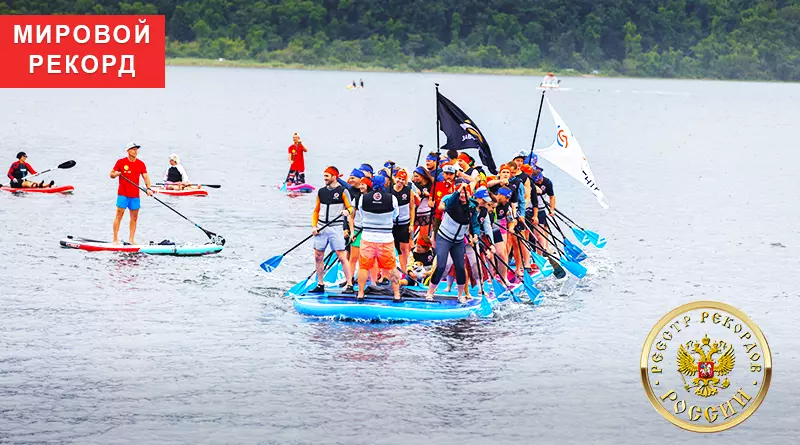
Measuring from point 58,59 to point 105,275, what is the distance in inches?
6724

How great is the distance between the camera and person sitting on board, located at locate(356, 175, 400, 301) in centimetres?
2214

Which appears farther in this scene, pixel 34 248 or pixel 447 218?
pixel 34 248

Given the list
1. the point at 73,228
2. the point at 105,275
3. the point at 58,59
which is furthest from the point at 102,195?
the point at 58,59

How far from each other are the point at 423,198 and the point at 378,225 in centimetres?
247

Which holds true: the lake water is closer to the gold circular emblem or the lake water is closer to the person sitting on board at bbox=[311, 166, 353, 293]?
the gold circular emblem

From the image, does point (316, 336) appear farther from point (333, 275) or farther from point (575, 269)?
point (575, 269)

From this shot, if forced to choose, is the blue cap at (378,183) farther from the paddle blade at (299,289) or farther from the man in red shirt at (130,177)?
the man in red shirt at (130,177)

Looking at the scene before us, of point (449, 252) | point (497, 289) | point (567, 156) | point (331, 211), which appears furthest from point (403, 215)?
point (567, 156)

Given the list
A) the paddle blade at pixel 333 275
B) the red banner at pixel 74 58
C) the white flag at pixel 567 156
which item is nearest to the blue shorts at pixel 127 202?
the paddle blade at pixel 333 275

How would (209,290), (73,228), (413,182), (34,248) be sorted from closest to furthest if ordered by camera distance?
(413,182) < (209,290) < (34,248) < (73,228)

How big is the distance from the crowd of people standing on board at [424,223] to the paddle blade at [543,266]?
1.65 m

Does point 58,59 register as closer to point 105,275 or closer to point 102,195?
point 102,195

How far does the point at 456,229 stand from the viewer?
22.5 meters

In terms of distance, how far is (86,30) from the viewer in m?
178
